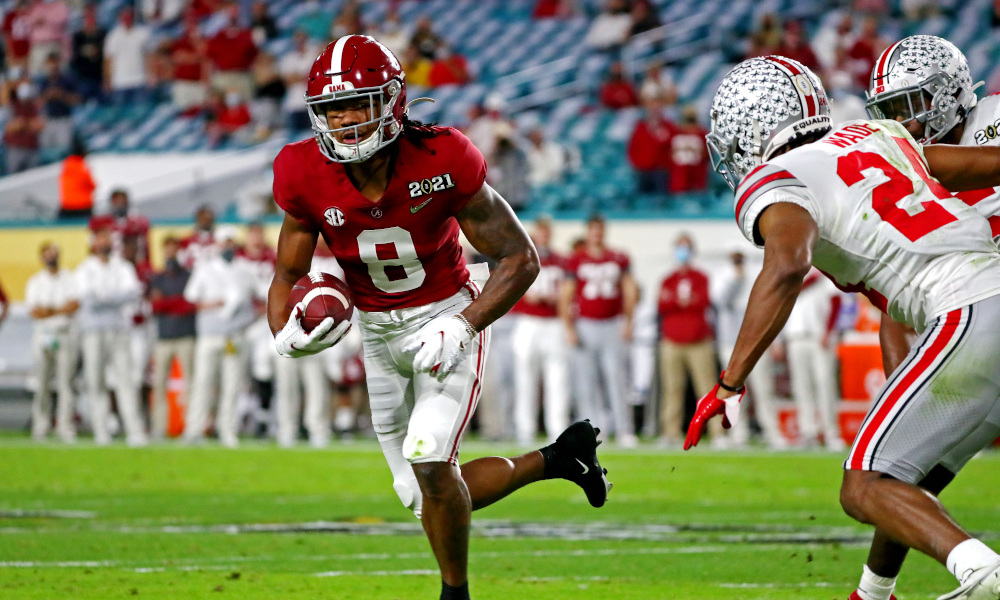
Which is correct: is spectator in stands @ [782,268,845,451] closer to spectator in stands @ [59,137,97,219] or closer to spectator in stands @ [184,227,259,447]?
spectator in stands @ [184,227,259,447]

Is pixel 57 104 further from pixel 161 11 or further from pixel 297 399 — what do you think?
pixel 297 399

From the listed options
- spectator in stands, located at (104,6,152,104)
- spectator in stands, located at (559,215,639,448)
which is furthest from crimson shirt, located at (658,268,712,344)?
spectator in stands, located at (104,6,152,104)

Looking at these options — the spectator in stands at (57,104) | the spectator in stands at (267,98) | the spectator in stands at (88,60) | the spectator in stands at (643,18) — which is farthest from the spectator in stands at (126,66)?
the spectator in stands at (643,18)

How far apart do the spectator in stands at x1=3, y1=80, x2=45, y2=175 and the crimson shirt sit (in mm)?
10590

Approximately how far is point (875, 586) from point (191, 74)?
17.8m

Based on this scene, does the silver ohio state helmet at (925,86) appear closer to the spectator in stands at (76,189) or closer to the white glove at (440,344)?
the white glove at (440,344)

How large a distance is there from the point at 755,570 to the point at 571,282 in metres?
6.84

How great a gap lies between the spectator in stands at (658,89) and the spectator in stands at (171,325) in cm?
670

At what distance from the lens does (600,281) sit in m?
12.4

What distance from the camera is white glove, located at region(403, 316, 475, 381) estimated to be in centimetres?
407

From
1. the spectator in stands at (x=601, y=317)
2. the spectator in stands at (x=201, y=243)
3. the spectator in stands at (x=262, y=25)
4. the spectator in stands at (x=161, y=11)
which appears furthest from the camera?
the spectator in stands at (x=161, y=11)

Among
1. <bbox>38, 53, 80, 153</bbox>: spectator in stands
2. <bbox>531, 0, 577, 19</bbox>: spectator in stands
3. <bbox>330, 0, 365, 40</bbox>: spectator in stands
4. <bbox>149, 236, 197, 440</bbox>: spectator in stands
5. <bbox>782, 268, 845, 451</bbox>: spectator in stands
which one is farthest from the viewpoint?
<bbox>531, 0, 577, 19</bbox>: spectator in stands

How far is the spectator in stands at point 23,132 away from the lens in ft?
62.9

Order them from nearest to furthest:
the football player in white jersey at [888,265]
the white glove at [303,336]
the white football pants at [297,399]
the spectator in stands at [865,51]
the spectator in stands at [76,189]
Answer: the football player in white jersey at [888,265]
the white glove at [303,336]
the white football pants at [297,399]
the spectator in stands at [865,51]
the spectator in stands at [76,189]
